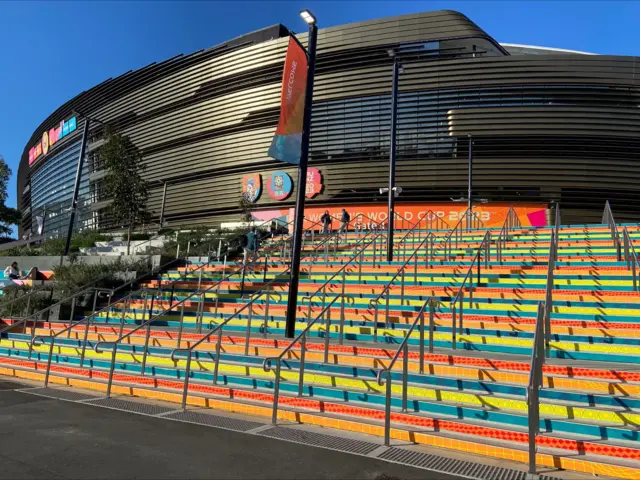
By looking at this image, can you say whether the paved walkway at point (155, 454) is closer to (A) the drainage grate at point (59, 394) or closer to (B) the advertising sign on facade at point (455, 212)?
(A) the drainage grate at point (59, 394)

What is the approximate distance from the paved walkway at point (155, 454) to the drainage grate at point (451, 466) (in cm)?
18

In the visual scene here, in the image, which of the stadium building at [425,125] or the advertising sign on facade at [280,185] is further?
the advertising sign on facade at [280,185]

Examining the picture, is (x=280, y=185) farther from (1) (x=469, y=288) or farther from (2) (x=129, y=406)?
(2) (x=129, y=406)

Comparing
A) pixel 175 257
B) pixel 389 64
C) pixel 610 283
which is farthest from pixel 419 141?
pixel 610 283

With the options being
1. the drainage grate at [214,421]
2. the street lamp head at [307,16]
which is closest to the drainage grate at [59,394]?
the drainage grate at [214,421]

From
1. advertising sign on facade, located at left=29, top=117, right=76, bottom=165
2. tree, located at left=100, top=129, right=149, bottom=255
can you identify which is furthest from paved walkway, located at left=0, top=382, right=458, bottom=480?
advertising sign on facade, located at left=29, top=117, right=76, bottom=165

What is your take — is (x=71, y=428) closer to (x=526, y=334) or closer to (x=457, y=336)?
(x=457, y=336)

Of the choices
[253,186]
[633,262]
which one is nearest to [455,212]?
[253,186]

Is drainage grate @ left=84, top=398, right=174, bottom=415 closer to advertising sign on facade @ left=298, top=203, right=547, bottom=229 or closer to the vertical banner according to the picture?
the vertical banner

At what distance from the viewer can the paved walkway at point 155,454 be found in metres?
4.28

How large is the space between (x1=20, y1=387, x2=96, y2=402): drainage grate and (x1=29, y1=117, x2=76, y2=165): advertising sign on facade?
172 feet

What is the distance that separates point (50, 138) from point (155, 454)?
72.5 meters

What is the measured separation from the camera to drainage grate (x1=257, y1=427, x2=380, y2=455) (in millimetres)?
5094

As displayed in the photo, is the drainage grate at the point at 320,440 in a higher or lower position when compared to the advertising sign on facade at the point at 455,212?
lower
